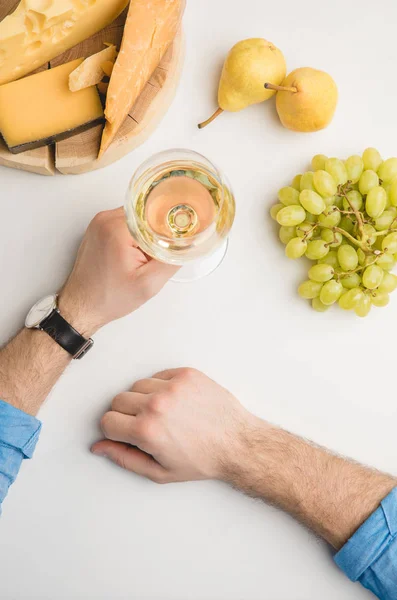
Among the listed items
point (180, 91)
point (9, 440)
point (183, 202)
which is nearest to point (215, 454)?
point (9, 440)

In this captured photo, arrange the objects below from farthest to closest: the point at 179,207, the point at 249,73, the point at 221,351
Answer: the point at 221,351 < the point at 249,73 < the point at 179,207

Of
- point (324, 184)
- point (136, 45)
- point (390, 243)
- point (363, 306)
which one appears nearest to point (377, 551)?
point (363, 306)

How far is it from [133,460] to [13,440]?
0.23 meters

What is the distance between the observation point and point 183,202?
968mm

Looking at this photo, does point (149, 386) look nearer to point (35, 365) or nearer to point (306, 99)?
point (35, 365)

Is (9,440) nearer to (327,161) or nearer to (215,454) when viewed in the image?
(215,454)

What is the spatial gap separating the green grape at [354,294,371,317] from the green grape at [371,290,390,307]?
11 mm

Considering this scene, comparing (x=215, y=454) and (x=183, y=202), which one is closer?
(x=183, y=202)

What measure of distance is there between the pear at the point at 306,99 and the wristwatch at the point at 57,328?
0.57 metres

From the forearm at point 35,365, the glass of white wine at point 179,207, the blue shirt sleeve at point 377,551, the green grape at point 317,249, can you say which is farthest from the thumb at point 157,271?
the blue shirt sleeve at point 377,551

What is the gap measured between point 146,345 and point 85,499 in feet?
1.08

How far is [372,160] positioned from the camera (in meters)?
1.11

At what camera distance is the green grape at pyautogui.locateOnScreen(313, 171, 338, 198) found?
1.07m

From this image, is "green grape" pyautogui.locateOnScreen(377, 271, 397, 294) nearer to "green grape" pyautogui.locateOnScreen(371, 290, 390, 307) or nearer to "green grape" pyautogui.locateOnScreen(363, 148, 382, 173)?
"green grape" pyautogui.locateOnScreen(371, 290, 390, 307)
